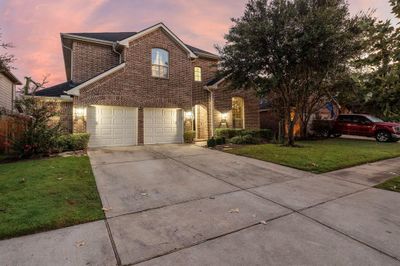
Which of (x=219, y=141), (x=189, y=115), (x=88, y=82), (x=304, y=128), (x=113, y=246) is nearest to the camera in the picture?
(x=113, y=246)

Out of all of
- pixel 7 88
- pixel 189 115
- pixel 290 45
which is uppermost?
pixel 290 45

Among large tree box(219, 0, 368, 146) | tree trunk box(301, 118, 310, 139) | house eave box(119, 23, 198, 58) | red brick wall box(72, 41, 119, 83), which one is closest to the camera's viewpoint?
large tree box(219, 0, 368, 146)

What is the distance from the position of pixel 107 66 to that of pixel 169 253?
13.4 m

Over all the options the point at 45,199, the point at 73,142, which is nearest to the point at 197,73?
the point at 73,142

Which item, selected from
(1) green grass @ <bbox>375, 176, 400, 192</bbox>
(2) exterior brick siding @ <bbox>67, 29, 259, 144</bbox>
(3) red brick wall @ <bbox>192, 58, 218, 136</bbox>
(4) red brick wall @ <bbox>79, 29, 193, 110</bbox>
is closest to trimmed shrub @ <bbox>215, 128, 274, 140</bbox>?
(2) exterior brick siding @ <bbox>67, 29, 259, 144</bbox>

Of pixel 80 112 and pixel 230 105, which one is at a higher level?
pixel 230 105

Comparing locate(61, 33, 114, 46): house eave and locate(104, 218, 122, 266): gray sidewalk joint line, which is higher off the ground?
locate(61, 33, 114, 46): house eave

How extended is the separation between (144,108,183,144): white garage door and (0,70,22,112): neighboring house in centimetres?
997

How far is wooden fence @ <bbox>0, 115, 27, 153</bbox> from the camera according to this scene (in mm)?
9133

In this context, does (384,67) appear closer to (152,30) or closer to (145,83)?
(145,83)

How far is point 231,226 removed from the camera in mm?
3154

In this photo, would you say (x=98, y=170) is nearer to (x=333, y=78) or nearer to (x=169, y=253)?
(x=169, y=253)

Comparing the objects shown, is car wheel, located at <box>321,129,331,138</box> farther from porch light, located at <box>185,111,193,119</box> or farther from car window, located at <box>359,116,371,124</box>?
porch light, located at <box>185,111,193,119</box>

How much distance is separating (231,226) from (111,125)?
10304 millimetres
